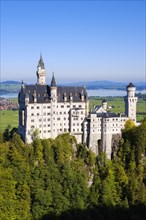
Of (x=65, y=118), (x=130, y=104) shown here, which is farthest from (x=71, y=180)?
(x=130, y=104)

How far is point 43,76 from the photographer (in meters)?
85.5

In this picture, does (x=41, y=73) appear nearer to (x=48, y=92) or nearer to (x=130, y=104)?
(x=48, y=92)

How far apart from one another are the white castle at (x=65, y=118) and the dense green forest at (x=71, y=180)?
2325 millimetres

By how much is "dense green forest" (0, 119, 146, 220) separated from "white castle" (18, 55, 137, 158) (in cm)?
233

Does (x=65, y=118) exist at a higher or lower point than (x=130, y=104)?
lower

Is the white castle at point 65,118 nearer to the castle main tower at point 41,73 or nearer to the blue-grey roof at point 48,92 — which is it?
the blue-grey roof at point 48,92

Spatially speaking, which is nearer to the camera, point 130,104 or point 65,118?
point 65,118

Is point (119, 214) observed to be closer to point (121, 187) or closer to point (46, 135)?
point (121, 187)

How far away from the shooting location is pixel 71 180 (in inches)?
2763

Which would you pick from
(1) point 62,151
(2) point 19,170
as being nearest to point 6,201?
(2) point 19,170

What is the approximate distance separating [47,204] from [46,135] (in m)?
15.8

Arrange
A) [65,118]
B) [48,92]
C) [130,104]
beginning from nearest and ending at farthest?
[48,92] → [65,118] → [130,104]

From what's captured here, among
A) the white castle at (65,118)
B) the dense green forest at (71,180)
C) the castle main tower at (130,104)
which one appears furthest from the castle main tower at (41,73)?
the castle main tower at (130,104)

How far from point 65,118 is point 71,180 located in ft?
→ 48.2
